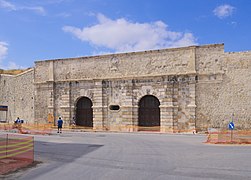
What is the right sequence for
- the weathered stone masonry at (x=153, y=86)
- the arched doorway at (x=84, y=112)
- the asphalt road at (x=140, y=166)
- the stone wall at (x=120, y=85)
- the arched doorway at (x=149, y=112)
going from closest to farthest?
the asphalt road at (x=140, y=166), the weathered stone masonry at (x=153, y=86), the stone wall at (x=120, y=85), the arched doorway at (x=149, y=112), the arched doorway at (x=84, y=112)

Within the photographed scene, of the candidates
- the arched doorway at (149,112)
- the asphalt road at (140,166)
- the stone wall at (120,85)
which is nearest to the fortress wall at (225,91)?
the stone wall at (120,85)

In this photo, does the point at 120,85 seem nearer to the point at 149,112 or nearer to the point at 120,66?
the point at 120,66

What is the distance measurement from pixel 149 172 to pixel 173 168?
84cm

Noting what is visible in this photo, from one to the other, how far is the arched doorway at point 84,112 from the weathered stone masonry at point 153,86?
0.44 meters

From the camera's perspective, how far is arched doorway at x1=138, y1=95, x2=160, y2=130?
2145cm

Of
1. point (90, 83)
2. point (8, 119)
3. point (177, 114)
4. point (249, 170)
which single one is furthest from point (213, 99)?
point (8, 119)

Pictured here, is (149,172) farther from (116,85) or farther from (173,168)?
(116,85)

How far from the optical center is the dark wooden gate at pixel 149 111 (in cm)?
2145

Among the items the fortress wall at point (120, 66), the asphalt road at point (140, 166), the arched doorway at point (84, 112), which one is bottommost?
the asphalt road at point (140, 166)

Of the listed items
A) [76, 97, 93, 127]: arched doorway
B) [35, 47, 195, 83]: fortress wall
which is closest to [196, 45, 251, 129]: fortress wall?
[35, 47, 195, 83]: fortress wall

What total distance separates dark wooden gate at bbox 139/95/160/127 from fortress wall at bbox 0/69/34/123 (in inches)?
440

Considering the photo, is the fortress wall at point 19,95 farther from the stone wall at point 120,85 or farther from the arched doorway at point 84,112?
the arched doorway at point 84,112

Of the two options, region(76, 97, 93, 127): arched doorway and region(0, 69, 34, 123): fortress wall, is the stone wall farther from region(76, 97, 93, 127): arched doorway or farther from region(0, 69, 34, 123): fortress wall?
region(0, 69, 34, 123): fortress wall

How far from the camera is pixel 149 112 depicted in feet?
71.3
